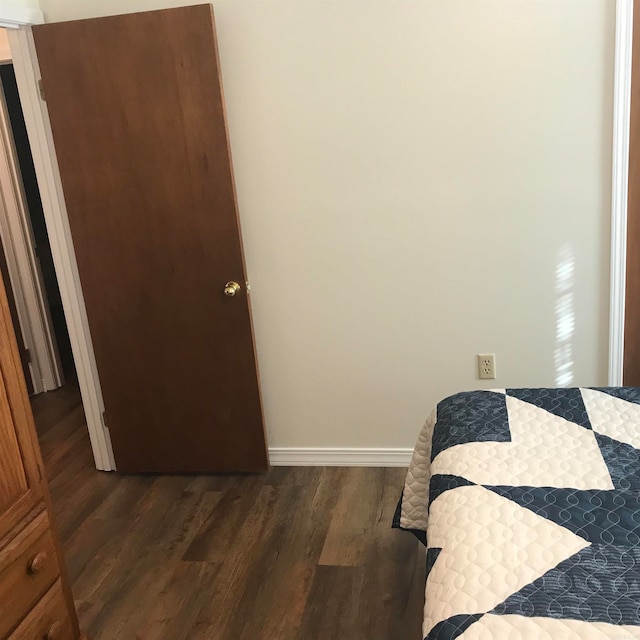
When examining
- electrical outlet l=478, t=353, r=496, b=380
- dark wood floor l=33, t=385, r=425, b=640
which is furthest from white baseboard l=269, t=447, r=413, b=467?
electrical outlet l=478, t=353, r=496, b=380

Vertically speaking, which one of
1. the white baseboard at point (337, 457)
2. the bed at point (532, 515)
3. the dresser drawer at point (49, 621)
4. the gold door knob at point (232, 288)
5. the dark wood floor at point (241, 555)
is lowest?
the dark wood floor at point (241, 555)

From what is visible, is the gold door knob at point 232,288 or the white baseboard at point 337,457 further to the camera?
the white baseboard at point 337,457

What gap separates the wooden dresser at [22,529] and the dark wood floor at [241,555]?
41 centimetres

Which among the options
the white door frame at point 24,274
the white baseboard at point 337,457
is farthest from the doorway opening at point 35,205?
the white baseboard at point 337,457

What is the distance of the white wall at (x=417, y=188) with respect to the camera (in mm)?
2566

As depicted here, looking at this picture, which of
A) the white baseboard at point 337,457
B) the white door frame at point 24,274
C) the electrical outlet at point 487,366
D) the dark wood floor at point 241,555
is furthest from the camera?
the white door frame at point 24,274

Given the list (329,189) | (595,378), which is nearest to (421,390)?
(595,378)

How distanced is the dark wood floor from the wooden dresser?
1.34 feet

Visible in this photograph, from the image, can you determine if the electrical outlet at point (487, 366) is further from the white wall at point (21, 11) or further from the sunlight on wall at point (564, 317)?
the white wall at point (21, 11)

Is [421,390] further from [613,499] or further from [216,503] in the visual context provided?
[613,499]

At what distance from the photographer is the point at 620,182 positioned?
2.59 m

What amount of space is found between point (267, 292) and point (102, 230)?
2.39 feet

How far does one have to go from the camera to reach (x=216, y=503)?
2.92 metres

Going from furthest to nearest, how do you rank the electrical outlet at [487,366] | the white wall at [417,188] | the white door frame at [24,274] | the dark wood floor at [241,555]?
the white door frame at [24,274] < the electrical outlet at [487,366] < the white wall at [417,188] < the dark wood floor at [241,555]
